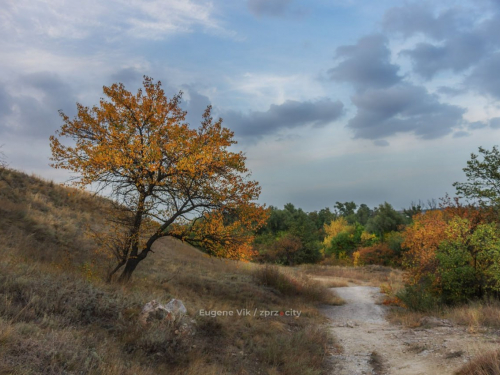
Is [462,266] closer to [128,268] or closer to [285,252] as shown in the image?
[128,268]

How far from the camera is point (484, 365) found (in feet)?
18.9

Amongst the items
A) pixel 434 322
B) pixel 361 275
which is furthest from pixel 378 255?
pixel 434 322

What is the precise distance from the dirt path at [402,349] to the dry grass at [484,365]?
1.74 ft

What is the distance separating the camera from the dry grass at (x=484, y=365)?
5.47 meters

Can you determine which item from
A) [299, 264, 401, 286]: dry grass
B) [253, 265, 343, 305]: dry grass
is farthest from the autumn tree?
[299, 264, 401, 286]: dry grass

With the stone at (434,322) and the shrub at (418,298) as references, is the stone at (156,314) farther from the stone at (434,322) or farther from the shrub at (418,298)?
the shrub at (418,298)

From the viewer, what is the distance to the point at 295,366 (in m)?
7.38

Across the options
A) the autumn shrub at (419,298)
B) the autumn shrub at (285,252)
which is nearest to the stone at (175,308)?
the autumn shrub at (419,298)

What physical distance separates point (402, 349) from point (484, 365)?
3.28m

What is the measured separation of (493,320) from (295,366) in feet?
23.8

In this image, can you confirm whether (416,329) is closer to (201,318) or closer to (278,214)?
(201,318)

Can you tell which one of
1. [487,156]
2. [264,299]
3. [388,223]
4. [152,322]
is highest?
[487,156]

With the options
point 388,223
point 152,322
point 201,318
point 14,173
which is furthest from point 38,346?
point 388,223

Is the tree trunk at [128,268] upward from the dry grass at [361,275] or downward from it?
upward
